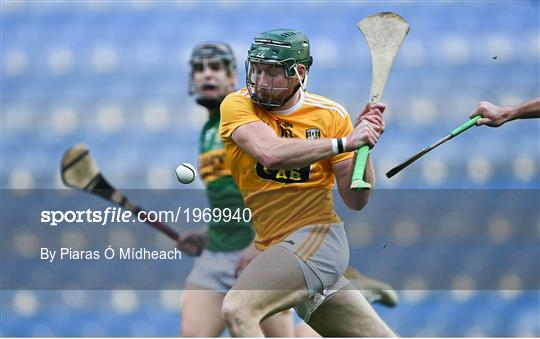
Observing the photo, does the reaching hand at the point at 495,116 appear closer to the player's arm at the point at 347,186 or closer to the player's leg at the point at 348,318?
the player's arm at the point at 347,186

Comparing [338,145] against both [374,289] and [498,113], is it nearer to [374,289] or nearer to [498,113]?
[498,113]

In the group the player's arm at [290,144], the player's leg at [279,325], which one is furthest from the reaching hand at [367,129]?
the player's leg at [279,325]

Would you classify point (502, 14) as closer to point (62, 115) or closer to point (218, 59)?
point (218, 59)

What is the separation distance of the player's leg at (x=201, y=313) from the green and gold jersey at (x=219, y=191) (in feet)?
0.68

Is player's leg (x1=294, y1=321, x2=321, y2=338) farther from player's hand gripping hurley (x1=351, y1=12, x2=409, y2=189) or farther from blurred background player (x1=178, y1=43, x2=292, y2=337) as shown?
player's hand gripping hurley (x1=351, y1=12, x2=409, y2=189)

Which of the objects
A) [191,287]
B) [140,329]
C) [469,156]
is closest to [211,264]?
[191,287]

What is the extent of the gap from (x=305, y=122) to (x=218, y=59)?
0.98 metres

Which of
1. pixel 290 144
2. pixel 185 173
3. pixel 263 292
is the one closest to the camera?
pixel 263 292

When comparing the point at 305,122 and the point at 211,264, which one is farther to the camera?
the point at 211,264

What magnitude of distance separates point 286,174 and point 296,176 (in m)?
0.04

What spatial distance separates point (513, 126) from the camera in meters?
5.30

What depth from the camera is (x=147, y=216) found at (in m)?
5.15

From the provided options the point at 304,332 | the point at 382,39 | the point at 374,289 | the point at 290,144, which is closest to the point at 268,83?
the point at 290,144

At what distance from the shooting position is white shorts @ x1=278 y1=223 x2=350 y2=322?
13.9 feet
